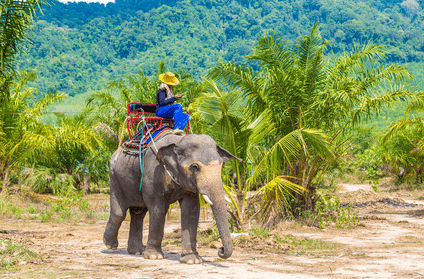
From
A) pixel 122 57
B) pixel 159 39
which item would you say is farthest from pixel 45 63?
pixel 159 39

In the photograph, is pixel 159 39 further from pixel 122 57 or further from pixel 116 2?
pixel 116 2

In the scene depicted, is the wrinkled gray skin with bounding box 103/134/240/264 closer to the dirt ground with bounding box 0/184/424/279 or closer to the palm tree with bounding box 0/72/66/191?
the dirt ground with bounding box 0/184/424/279

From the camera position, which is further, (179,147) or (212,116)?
(212,116)

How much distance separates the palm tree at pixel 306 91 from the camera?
11.1 metres

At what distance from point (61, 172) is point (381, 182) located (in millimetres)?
17792

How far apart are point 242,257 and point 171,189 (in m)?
1.74

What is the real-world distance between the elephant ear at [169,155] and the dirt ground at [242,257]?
1.45m

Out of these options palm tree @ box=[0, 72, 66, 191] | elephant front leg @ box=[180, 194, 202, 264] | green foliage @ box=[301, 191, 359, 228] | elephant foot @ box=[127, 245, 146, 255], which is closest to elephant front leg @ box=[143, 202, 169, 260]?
elephant front leg @ box=[180, 194, 202, 264]

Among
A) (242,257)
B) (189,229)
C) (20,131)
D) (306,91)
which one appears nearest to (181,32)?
(20,131)

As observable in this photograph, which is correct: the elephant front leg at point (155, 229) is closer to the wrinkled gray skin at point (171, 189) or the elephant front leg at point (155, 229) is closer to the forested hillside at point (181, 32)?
the wrinkled gray skin at point (171, 189)

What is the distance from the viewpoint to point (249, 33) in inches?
5546

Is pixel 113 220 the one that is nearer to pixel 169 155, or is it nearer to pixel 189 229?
pixel 189 229

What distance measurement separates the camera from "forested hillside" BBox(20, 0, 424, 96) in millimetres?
99125

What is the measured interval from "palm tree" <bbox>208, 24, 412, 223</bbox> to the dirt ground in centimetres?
167
